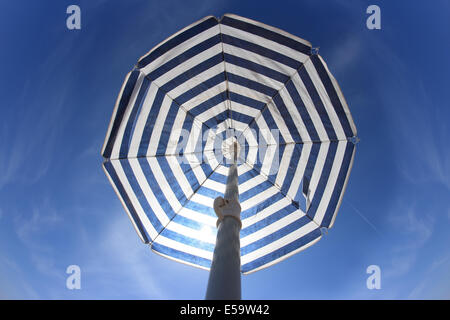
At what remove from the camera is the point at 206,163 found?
5559mm

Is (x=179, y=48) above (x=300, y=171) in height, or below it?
above

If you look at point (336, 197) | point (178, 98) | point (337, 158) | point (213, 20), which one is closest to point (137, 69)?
point (178, 98)

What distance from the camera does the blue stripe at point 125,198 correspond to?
4521mm

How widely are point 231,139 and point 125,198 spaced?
2250mm

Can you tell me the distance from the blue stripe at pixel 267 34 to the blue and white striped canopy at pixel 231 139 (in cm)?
1

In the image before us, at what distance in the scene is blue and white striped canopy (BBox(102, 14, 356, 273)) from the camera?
4242mm

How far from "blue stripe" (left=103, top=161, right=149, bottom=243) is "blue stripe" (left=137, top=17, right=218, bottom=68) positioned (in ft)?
5.50

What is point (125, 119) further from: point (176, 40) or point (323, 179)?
point (323, 179)

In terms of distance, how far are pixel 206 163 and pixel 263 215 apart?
1.49 m

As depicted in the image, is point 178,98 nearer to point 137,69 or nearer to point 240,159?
point 137,69

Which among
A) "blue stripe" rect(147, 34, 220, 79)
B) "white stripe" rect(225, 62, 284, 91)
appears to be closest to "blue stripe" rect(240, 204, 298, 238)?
"white stripe" rect(225, 62, 284, 91)

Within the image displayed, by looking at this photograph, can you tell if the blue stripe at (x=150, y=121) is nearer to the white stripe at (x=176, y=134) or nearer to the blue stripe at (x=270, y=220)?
the white stripe at (x=176, y=134)

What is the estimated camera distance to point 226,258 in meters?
2.16

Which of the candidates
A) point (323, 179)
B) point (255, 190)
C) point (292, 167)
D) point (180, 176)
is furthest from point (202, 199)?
point (323, 179)
